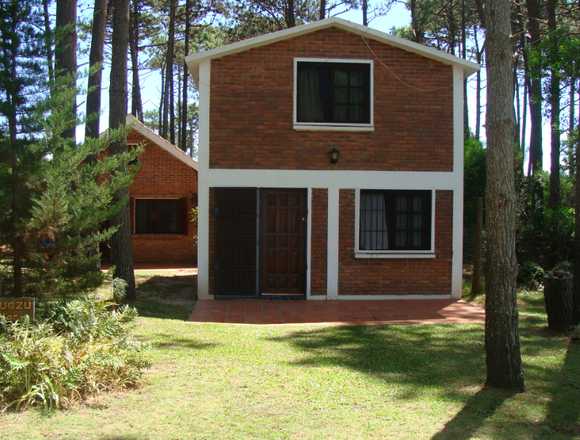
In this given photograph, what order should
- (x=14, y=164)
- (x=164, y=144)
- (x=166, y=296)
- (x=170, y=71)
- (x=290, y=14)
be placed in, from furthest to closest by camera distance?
(x=170, y=71) < (x=290, y=14) < (x=164, y=144) < (x=166, y=296) < (x=14, y=164)

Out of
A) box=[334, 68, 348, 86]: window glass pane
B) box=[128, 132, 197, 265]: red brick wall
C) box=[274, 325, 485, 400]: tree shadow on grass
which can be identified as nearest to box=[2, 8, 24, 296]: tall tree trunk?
box=[274, 325, 485, 400]: tree shadow on grass

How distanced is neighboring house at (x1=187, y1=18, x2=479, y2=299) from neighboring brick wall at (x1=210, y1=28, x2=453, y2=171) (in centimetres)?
2

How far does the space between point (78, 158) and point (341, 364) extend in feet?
13.2

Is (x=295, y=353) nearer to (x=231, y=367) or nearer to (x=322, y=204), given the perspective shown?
(x=231, y=367)

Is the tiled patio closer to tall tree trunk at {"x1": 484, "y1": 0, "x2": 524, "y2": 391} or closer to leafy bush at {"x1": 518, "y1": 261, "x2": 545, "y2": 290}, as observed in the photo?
leafy bush at {"x1": 518, "y1": 261, "x2": 545, "y2": 290}

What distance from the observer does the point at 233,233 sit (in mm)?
13453

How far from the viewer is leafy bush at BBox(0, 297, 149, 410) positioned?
5895 mm

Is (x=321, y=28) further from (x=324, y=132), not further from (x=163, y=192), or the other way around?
(x=163, y=192)

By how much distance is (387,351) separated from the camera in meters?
8.66

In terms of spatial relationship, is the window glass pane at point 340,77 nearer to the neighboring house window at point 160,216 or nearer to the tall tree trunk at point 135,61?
the neighboring house window at point 160,216

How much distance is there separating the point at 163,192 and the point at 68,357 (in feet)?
55.4

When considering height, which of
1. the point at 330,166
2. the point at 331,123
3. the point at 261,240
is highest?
the point at 331,123

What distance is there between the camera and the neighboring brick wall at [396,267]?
1369 centimetres

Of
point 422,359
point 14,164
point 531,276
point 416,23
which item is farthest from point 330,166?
point 416,23
